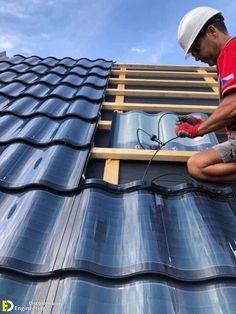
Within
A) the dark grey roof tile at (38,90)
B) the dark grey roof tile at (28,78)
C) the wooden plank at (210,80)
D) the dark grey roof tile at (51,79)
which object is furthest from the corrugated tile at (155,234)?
the dark grey roof tile at (28,78)

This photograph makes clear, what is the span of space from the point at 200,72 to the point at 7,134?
4368mm

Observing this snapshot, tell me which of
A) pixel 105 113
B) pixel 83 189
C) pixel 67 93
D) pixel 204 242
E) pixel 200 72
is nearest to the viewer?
pixel 204 242

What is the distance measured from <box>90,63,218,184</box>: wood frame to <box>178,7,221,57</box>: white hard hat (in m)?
0.89

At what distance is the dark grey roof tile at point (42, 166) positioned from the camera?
2.05 metres

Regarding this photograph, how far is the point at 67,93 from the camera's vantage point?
421 centimetres

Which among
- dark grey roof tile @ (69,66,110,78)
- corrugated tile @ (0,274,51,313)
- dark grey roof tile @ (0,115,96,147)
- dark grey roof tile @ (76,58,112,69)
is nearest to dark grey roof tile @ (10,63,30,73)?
dark grey roof tile @ (69,66,110,78)

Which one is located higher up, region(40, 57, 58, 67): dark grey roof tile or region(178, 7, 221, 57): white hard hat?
region(40, 57, 58, 67): dark grey roof tile

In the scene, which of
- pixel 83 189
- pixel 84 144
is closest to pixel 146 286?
pixel 83 189

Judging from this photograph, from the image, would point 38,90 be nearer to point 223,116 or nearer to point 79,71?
point 79,71

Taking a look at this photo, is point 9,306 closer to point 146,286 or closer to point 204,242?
point 146,286

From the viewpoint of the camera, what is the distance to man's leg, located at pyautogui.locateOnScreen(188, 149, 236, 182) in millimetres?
2262

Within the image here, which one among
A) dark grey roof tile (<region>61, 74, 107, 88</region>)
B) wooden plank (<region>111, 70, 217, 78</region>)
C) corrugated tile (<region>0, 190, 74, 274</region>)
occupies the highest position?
wooden plank (<region>111, 70, 217, 78</region>)

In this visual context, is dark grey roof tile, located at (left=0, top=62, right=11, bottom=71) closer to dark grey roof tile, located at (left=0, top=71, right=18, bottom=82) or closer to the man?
dark grey roof tile, located at (left=0, top=71, right=18, bottom=82)

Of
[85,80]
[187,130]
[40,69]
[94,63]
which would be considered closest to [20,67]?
[40,69]
